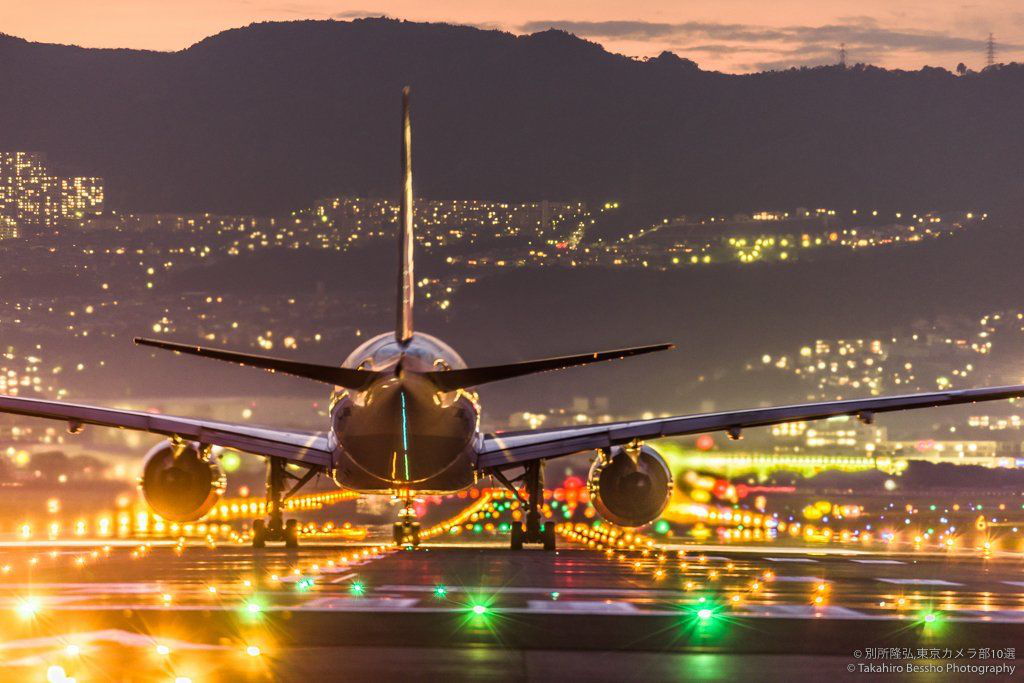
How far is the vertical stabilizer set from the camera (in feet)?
146

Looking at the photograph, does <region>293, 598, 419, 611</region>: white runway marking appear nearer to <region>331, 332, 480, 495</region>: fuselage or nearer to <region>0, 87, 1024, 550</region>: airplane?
<region>0, 87, 1024, 550</region>: airplane

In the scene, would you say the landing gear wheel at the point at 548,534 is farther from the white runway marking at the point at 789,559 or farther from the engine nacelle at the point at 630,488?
the white runway marking at the point at 789,559

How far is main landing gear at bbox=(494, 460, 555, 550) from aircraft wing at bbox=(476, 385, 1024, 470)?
1090 mm

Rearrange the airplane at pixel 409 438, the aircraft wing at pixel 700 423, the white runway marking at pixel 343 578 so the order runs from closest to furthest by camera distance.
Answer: the white runway marking at pixel 343 578 < the airplane at pixel 409 438 < the aircraft wing at pixel 700 423

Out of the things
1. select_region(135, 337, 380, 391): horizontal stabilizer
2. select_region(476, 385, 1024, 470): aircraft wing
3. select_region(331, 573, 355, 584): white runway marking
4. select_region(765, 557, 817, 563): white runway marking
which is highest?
select_region(135, 337, 380, 391): horizontal stabilizer

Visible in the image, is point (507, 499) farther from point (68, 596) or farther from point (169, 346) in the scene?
point (68, 596)

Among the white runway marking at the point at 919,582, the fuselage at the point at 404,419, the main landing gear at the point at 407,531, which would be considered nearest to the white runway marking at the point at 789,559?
the fuselage at the point at 404,419

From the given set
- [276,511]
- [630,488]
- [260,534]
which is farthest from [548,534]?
[260,534]

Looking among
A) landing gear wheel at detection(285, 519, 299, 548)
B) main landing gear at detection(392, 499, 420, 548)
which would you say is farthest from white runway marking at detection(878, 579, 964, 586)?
main landing gear at detection(392, 499, 420, 548)

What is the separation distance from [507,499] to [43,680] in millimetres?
115342

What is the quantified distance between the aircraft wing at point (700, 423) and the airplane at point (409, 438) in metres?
0.04

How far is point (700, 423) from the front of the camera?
46281 millimetres

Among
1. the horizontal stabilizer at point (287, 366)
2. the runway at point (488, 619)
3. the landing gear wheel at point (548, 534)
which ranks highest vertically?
the horizontal stabilizer at point (287, 366)

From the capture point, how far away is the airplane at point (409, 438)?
41812 millimetres
